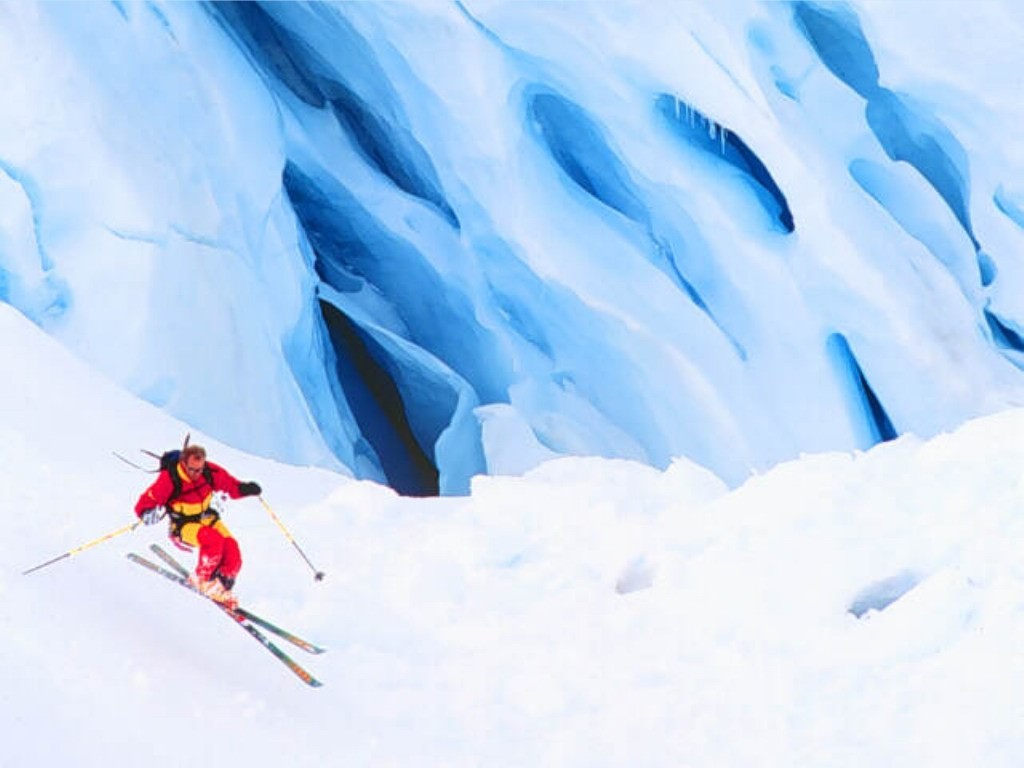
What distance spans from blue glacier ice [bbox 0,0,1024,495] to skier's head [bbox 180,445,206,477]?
3.61m

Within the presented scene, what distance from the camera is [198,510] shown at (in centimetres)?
550

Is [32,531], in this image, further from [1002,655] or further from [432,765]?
[1002,655]

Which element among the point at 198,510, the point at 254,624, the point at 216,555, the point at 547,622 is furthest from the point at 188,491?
the point at 547,622

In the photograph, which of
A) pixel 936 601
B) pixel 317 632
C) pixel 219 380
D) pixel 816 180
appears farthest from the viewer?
pixel 816 180

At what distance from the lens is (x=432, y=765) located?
441cm

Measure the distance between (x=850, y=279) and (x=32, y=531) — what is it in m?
7.05

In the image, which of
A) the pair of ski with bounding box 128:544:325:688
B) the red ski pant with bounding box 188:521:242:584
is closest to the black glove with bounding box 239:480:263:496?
the red ski pant with bounding box 188:521:242:584

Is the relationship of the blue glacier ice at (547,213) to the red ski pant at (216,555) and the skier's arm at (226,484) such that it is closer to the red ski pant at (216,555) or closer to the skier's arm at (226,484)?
the skier's arm at (226,484)

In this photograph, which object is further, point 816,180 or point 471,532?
point 816,180

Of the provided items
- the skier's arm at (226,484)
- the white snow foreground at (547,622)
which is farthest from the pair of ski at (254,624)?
the skier's arm at (226,484)

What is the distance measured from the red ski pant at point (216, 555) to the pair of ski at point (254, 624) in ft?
0.33

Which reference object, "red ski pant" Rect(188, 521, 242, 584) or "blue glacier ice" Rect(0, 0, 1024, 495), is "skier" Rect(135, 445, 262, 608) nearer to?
"red ski pant" Rect(188, 521, 242, 584)

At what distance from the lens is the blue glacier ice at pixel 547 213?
372 inches

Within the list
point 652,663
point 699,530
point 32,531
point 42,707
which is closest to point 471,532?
point 699,530
